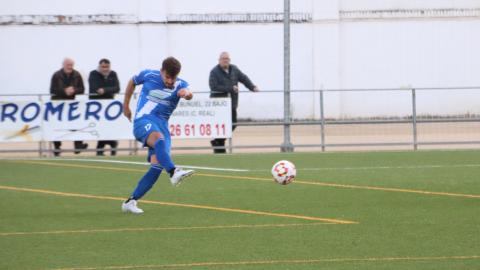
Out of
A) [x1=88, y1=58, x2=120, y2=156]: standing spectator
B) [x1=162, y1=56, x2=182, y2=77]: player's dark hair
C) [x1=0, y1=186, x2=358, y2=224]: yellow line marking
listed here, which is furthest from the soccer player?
[x1=88, y1=58, x2=120, y2=156]: standing spectator

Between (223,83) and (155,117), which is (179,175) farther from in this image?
(223,83)

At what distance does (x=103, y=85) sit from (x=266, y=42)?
57.8 ft

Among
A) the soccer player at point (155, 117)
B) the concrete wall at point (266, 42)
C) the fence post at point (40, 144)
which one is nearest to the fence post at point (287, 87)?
the fence post at point (40, 144)

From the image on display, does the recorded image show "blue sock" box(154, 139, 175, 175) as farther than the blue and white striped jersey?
No

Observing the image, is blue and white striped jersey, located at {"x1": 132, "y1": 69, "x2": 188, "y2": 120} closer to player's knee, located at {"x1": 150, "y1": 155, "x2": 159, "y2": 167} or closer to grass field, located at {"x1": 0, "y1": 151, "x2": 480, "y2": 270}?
player's knee, located at {"x1": 150, "y1": 155, "x2": 159, "y2": 167}

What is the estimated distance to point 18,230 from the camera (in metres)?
11.7

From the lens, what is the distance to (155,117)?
522 inches

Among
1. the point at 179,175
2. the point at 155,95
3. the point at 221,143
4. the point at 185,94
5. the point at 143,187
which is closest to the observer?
the point at 179,175

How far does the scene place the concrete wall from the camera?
129 ft

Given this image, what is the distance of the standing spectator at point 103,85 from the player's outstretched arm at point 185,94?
32.6 feet

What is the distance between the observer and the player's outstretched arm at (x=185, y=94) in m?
12.8

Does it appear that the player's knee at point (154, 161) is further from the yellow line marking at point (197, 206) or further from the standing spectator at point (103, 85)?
the standing spectator at point (103, 85)

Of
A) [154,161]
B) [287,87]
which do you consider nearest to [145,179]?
[154,161]

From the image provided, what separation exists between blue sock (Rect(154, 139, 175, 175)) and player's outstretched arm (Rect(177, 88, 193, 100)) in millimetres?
559
